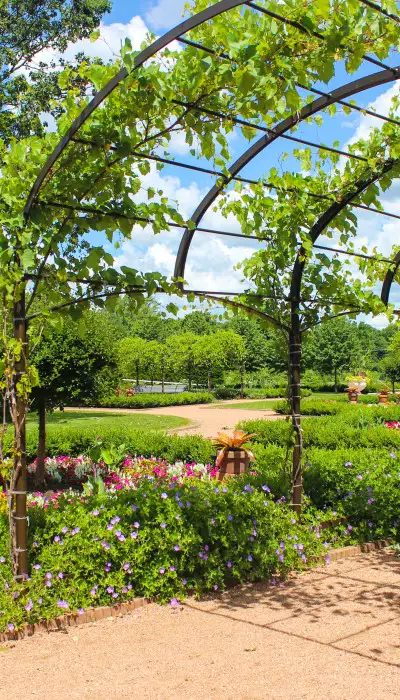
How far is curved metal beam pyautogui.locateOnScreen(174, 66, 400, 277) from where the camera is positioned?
12.2 ft

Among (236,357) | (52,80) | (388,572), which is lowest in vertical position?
(388,572)

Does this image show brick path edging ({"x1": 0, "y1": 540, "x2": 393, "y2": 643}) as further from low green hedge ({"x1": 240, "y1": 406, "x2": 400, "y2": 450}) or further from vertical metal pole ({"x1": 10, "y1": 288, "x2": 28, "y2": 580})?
low green hedge ({"x1": 240, "y1": 406, "x2": 400, "y2": 450})

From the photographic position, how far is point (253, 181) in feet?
15.9

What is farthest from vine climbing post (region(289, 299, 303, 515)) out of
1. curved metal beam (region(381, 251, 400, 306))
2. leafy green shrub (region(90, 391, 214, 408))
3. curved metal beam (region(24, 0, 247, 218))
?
leafy green shrub (region(90, 391, 214, 408))

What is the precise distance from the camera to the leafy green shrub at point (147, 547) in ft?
12.7

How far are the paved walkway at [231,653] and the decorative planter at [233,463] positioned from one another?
144 inches

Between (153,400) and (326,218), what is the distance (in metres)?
22.6

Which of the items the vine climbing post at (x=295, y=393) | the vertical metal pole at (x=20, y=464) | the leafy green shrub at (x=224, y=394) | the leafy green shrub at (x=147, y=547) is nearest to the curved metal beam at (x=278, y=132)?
the vine climbing post at (x=295, y=393)

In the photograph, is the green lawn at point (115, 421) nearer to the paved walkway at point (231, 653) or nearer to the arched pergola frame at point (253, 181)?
the arched pergola frame at point (253, 181)

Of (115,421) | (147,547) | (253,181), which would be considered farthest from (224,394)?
(147,547)

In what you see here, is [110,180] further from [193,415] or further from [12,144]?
[193,415]

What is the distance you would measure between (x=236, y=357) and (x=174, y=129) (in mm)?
32783

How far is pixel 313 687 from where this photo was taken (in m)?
2.93

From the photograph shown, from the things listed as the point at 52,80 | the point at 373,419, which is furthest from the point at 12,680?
the point at 52,80
